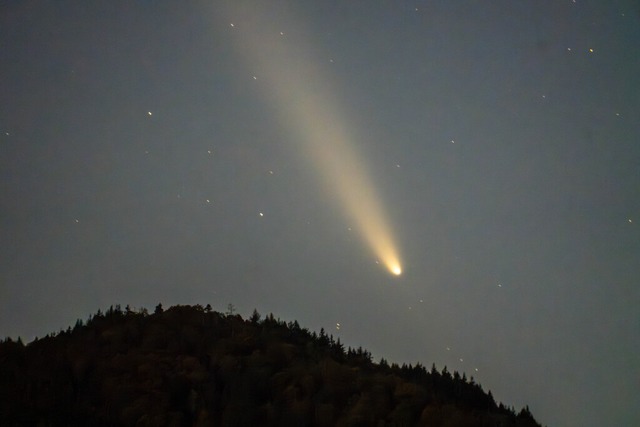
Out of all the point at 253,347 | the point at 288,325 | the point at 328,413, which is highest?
the point at 288,325

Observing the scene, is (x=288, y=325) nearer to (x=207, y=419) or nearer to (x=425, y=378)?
(x=425, y=378)

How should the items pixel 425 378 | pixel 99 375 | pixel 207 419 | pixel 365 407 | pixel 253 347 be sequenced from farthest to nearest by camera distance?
pixel 425 378 → pixel 253 347 → pixel 99 375 → pixel 365 407 → pixel 207 419

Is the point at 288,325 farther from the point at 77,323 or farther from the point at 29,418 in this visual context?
the point at 29,418

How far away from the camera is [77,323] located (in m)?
18.8

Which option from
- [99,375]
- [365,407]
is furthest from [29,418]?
[365,407]

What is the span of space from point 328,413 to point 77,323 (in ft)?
31.5

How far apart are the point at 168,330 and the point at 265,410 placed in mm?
4993

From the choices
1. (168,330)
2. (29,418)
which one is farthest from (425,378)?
Result: (29,418)

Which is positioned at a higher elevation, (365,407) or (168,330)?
(168,330)

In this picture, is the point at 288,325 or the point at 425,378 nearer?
the point at 425,378

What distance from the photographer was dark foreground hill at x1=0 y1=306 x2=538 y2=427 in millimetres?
13094

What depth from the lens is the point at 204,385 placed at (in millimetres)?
13992

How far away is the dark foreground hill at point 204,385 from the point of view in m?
13.1

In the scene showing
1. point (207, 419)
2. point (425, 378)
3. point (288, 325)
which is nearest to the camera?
point (207, 419)
